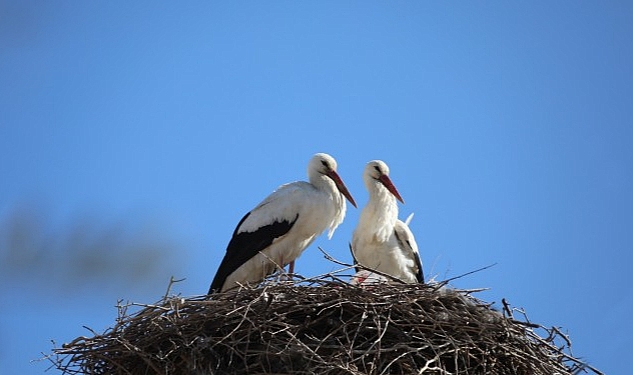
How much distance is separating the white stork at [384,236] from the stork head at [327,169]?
0.26 meters

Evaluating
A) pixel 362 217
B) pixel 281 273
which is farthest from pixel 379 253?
pixel 281 273

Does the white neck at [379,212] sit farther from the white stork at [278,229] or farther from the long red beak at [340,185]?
the white stork at [278,229]

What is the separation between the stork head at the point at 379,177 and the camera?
8609 mm

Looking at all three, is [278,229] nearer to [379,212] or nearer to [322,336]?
[379,212]

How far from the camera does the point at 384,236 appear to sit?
8367mm

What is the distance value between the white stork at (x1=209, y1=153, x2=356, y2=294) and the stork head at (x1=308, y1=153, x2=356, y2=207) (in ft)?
0.36

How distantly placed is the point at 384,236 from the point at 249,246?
972 millimetres

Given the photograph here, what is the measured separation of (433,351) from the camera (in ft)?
19.8

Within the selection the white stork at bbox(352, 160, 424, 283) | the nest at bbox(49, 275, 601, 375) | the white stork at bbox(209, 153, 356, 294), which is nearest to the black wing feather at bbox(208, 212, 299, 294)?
the white stork at bbox(209, 153, 356, 294)

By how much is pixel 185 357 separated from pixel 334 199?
2242 mm

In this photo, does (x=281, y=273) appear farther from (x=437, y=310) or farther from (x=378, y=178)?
(x=378, y=178)

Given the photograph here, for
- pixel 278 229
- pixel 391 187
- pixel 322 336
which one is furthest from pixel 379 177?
pixel 322 336

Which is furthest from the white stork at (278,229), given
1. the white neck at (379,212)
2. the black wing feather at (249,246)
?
the white neck at (379,212)

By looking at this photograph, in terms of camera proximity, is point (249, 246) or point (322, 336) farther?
point (249, 246)
